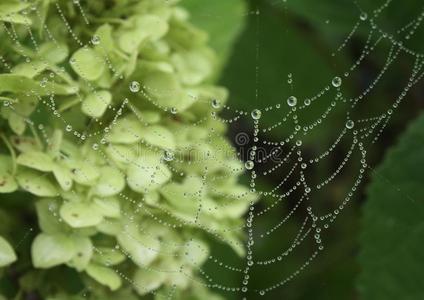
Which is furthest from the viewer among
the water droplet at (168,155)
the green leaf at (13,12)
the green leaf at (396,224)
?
the green leaf at (396,224)

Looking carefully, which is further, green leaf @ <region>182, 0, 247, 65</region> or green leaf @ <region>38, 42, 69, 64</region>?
A: green leaf @ <region>182, 0, 247, 65</region>

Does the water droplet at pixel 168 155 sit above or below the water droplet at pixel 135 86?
below

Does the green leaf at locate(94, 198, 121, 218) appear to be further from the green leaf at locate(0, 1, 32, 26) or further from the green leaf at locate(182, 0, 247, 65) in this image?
the green leaf at locate(182, 0, 247, 65)

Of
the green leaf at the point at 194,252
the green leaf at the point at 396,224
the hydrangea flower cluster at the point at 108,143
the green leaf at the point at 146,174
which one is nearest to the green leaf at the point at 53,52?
the hydrangea flower cluster at the point at 108,143

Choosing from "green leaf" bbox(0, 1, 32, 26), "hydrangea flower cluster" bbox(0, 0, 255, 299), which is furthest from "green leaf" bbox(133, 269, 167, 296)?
"green leaf" bbox(0, 1, 32, 26)

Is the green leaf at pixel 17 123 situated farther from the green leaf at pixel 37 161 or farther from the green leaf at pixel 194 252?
the green leaf at pixel 194 252
